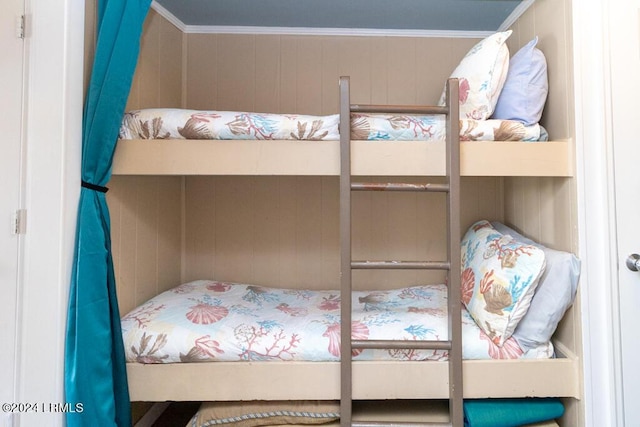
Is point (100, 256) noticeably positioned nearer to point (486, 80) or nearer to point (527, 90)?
point (486, 80)

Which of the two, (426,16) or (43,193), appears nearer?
(43,193)

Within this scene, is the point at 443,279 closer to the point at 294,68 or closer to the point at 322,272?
the point at 322,272

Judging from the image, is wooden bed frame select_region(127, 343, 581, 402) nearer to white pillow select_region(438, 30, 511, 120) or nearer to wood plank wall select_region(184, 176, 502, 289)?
wood plank wall select_region(184, 176, 502, 289)

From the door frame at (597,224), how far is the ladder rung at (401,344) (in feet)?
1.76

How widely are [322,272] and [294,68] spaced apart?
1309 mm

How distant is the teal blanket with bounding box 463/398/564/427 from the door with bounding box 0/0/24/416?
5.53 feet

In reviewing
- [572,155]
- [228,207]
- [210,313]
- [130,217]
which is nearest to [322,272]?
[228,207]

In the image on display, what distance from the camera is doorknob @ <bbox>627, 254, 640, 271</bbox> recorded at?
1.29m

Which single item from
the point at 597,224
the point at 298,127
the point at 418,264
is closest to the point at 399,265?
the point at 418,264

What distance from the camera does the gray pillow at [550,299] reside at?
1354mm

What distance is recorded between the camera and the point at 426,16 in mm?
2115

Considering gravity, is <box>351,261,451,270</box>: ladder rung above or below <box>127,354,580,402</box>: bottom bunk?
above

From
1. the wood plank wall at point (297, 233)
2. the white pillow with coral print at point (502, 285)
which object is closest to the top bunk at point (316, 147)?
the white pillow with coral print at point (502, 285)

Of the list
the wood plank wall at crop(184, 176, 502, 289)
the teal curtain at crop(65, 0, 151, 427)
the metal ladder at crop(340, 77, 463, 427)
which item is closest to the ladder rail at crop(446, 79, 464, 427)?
the metal ladder at crop(340, 77, 463, 427)
